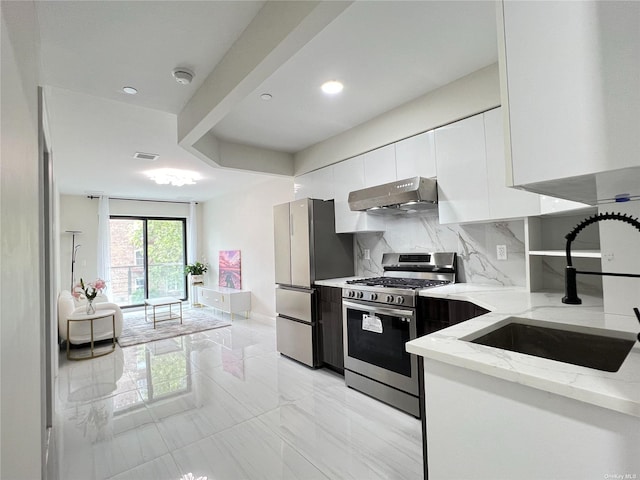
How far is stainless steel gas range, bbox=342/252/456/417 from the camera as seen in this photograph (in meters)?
2.40

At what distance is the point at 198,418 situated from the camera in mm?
2447

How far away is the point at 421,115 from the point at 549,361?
7.39 feet

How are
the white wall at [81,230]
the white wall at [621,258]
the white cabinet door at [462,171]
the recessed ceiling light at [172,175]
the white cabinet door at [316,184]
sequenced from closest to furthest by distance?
the white wall at [621,258], the white cabinet door at [462,171], the white cabinet door at [316,184], the recessed ceiling light at [172,175], the white wall at [81,230]

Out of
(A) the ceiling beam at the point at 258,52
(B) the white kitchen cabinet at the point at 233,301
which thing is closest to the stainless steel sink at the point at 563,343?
(A) the ceiling beam at the point at 258,52

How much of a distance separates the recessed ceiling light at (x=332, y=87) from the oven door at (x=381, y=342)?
1789 mm

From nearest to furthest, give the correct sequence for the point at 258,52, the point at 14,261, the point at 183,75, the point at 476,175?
the point at 14,261 → the point at 258,52 → the point at 183,75 → the point at 476,175

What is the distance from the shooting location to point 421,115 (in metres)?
2.65

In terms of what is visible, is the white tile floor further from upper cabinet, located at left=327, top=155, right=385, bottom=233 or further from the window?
the window

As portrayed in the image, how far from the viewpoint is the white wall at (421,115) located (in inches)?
88.7

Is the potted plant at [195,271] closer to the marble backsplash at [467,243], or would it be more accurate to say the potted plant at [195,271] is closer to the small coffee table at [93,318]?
the small coffee table at [93,318]

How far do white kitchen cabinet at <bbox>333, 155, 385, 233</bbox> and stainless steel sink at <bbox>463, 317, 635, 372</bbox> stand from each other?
1.87 metres

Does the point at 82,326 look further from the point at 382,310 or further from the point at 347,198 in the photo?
the point at 382,310

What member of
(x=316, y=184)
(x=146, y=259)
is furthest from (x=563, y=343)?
(x=146, y=259)

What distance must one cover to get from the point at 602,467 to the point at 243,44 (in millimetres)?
2266
